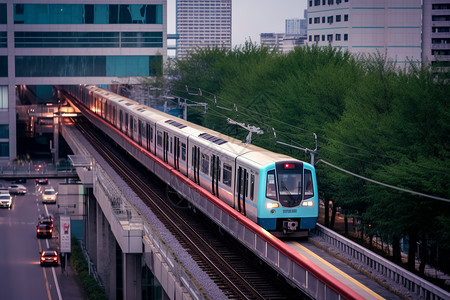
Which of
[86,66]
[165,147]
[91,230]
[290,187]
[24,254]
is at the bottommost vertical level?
[24,254]

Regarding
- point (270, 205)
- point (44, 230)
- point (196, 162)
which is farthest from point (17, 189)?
point (270, 205)

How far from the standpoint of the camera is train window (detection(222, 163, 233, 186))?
2505 centimetres

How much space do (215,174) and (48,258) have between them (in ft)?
104

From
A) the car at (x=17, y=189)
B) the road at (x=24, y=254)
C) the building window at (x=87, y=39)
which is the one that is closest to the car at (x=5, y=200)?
the road at (x=24, y=254)

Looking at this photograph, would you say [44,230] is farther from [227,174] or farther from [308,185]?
[308,185]

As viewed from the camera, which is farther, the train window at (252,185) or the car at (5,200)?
the car at (5,200)

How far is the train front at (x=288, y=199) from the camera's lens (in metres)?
22.1

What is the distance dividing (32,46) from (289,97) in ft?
143

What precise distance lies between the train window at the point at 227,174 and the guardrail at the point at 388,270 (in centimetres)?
377

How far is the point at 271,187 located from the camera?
22.1 meters

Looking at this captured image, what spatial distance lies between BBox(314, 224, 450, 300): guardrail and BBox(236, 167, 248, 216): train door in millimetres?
2683

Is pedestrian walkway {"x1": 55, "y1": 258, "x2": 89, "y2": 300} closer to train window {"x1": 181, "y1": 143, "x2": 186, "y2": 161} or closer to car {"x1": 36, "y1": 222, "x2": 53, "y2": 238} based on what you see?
car {"x1": 36, "y1": 222, "x2": 53, "y2": 238}

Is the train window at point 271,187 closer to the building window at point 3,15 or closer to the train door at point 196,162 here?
the train door at point 196,162

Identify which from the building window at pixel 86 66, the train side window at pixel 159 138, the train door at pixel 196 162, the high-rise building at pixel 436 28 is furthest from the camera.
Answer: the high-rise building at pixel 436 28
